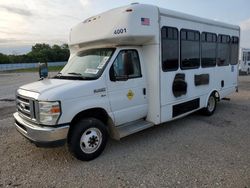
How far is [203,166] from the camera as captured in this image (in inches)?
152

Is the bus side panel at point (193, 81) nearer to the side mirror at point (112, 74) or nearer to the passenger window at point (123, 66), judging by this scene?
the passenger window at point (123, 66)

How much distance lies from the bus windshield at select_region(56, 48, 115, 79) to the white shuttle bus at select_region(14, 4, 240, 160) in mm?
23

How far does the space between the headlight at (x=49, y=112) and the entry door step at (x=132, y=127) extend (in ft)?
4.79

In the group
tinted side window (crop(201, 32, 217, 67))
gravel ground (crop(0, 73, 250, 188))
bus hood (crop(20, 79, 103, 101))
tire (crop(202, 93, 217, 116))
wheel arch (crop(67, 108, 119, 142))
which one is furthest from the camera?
tire (crop(202, 93, 217, 116))

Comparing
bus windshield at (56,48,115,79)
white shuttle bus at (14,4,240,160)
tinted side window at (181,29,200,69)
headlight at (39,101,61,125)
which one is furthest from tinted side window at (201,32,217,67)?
headlight at (39,101,61,125)

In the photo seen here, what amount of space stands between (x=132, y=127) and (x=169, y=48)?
218 cm

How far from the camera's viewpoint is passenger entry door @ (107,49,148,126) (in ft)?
14.5

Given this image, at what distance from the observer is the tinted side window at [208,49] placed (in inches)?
255

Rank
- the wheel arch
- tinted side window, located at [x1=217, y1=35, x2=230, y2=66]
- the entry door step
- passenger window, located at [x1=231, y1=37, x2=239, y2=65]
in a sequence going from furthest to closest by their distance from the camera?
passenger window, located at [x1=231, y1=37, x2=239, y2=65], tinted side window, located at [x1=217, y1=35, x2=230, y2=66], the entry door step, the wheel arch

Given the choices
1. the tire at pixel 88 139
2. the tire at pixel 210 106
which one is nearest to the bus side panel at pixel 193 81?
the tire at pixel 210 106

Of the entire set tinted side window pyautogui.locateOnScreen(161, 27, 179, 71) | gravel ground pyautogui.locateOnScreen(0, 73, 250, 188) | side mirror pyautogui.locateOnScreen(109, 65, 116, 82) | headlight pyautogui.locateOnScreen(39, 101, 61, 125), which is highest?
tinted side window pyautogui.locateOnScreen(161, 27, 179, 71)

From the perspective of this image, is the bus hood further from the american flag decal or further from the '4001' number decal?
the american flag decal

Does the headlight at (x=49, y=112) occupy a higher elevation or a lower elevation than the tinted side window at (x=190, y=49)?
Answer: lower

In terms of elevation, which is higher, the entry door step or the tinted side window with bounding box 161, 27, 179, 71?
the tinted side window with bounding box 161, 27, 179, 71
